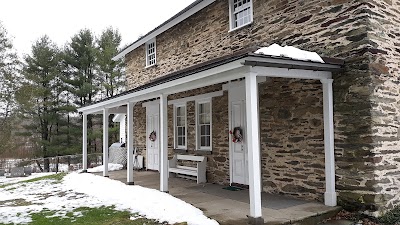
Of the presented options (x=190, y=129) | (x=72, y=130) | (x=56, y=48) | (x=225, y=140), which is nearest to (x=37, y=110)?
(x=72, y=130)

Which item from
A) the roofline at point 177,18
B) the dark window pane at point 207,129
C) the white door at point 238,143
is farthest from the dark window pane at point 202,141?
the roofline at point 177,18

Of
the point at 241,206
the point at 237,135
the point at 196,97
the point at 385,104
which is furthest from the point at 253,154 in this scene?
the point at 196,97

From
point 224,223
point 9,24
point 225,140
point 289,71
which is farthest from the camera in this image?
point 9,24

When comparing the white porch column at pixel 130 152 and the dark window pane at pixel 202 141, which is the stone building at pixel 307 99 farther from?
the dark window pane at pixel 202 141

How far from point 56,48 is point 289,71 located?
83.9 ft

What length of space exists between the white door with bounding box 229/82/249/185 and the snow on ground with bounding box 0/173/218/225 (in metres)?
2.13

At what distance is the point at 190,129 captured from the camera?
10977mm

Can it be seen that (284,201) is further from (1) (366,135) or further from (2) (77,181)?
(2) (77,181)

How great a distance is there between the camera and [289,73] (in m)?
6.00

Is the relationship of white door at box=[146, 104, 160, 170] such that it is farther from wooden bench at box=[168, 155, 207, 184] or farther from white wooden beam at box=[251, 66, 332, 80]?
white wooden beam at box=[251, 66, 332, 80]

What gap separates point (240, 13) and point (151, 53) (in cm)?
585

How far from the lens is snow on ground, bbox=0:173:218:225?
6180mm

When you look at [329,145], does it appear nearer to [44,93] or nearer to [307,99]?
[307,99]

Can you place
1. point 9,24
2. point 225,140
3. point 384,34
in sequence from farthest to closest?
point 9,24 < point 225,140 < point 384,34
